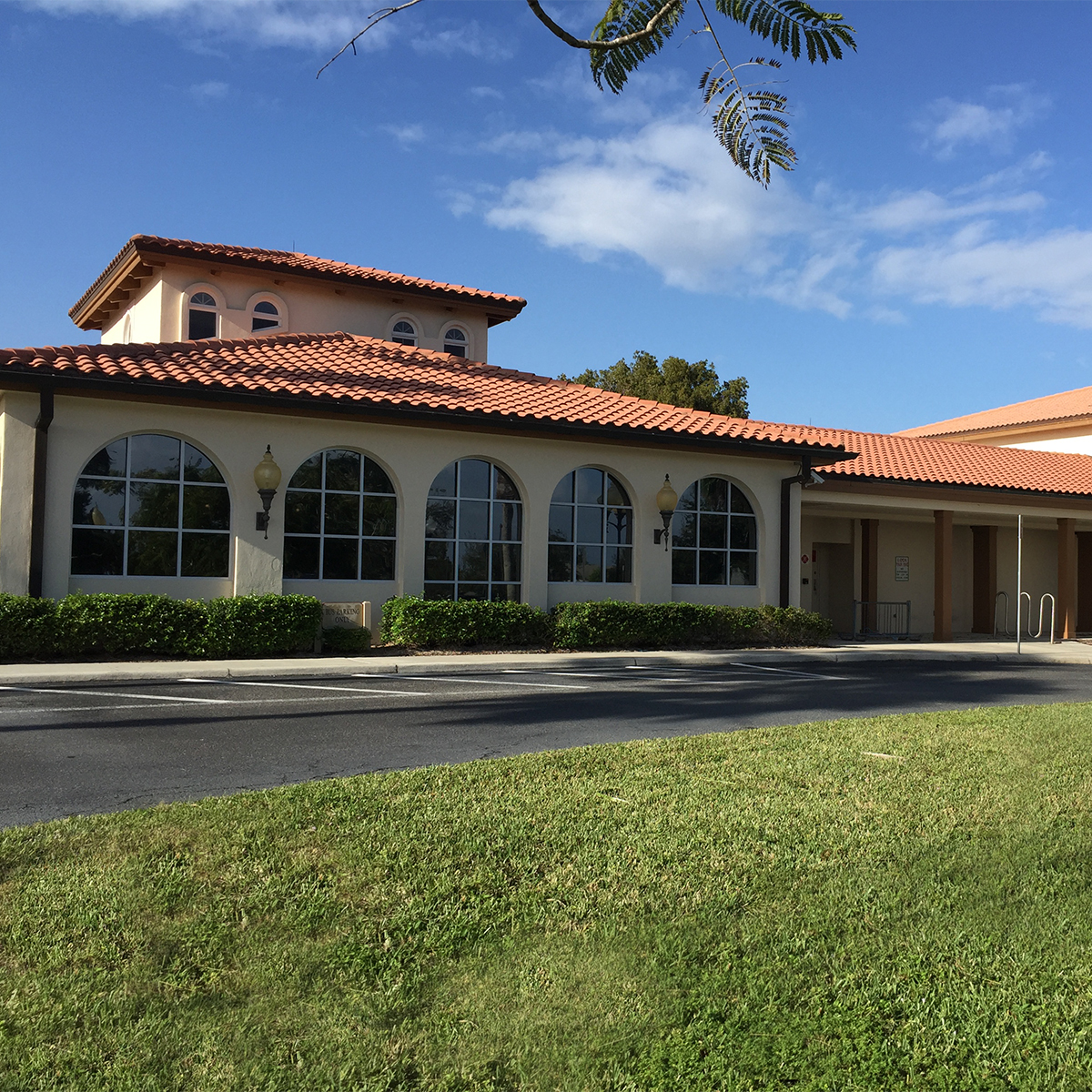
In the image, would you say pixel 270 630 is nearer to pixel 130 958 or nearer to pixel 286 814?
pixel 286 814

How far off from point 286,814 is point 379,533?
38.2 feet

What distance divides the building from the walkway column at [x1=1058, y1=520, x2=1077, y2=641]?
0.07 m

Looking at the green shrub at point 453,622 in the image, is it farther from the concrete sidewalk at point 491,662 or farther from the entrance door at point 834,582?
the entrance door at point 834,582

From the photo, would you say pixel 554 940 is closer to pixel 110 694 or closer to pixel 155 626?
pixel 110 694

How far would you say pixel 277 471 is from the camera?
→ 50.8 feet

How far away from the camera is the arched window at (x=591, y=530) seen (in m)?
18.4

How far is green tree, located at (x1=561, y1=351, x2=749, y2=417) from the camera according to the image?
41.3 meters

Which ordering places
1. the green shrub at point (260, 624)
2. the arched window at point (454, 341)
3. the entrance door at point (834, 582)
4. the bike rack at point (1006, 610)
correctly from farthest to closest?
the bike rack at point (1006, 610), the entrance door at point (834, 582), the arched window at point (454, 341), the green shrub at point (260, 624)

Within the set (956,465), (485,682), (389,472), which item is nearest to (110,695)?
(485,682)

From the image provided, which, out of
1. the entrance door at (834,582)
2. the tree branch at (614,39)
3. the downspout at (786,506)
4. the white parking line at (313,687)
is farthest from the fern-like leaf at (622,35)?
the entrance door at (834,582)

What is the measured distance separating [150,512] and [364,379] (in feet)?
13.8

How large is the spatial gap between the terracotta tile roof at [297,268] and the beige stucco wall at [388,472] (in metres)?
6.07

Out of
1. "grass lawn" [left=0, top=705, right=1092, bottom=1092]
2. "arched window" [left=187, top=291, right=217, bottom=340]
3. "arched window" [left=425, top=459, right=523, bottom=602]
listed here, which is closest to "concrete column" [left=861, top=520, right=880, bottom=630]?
"arched window" [left=425, top=459, right=523, bottom=602]

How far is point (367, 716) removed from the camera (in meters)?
9.62
